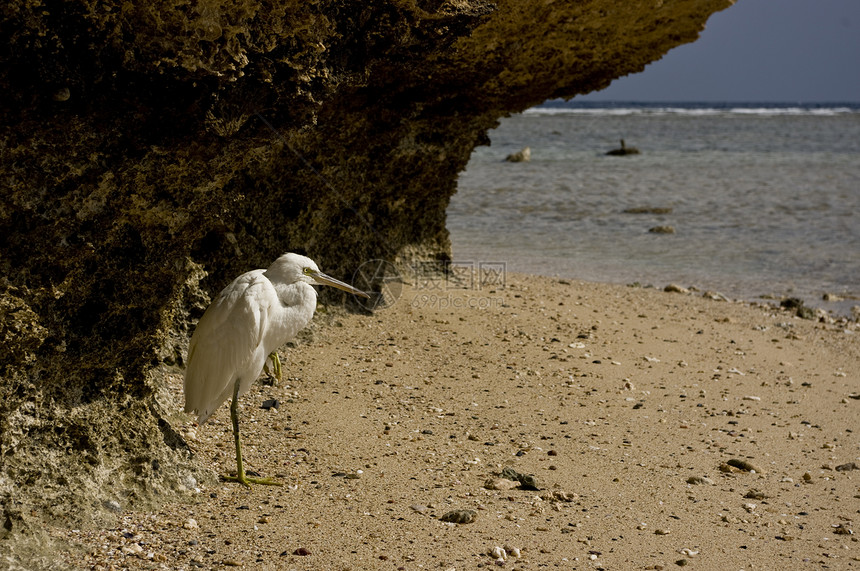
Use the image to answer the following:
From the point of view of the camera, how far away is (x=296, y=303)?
4.21m

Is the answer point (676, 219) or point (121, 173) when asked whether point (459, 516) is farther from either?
point (676, 219)

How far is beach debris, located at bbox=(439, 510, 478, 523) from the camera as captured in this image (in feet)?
12.0

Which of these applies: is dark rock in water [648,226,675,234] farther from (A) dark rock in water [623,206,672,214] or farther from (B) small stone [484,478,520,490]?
(B) small stone [484,478,520,490]

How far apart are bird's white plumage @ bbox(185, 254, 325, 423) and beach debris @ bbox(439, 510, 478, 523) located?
126cm

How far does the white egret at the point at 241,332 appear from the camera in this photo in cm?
400

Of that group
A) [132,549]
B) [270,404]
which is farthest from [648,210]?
[132,549]

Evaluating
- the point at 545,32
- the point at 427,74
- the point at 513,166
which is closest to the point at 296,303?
the point at 427,74

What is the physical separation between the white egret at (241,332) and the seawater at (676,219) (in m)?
6.32

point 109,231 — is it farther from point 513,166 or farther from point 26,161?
point 513,166

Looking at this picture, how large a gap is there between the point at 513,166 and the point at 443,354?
16.4 meters

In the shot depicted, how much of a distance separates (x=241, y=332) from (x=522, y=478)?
1630 mm

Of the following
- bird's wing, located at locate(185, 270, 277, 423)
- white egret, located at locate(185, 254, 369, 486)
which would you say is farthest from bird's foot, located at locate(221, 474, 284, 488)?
bird's wing, located at locate(185, 270, 277, 423)

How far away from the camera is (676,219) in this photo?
14.4 m

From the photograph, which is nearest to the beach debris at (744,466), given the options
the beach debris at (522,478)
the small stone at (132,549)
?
the beach debris at (522,478)
